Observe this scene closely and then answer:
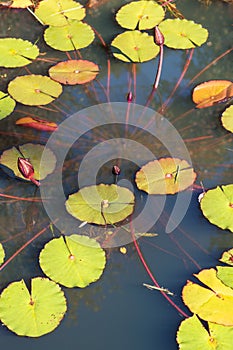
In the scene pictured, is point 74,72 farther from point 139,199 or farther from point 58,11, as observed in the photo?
point 139,199

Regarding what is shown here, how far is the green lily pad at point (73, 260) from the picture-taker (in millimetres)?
2383

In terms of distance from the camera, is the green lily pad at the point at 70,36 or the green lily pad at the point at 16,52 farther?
the green lily pad at the point at 70,36

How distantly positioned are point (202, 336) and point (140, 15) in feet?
8.34

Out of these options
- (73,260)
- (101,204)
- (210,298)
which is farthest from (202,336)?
(101,204)

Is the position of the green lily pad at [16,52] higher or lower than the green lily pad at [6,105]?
higher

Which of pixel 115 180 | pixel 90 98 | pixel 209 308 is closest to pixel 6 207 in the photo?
pixel 115 180

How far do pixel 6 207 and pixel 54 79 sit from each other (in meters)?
1.01

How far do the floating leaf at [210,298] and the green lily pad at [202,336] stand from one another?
3 centimetres

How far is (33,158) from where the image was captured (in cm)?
289

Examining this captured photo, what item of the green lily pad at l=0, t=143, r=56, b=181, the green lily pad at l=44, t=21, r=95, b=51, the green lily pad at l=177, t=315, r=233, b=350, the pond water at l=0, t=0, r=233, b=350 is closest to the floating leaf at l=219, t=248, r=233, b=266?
the pond water at l=0, t=0, r=233, b=350

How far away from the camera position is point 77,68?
3.42 m

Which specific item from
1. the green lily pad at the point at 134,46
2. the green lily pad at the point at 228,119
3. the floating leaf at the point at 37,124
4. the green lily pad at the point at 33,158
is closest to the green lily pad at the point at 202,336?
the green lily pad at the point at 33,158

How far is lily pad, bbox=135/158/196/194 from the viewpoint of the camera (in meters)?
2.77

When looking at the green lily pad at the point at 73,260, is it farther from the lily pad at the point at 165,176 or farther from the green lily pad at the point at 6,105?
the green lily pad at the point at 6,105
